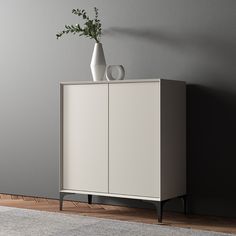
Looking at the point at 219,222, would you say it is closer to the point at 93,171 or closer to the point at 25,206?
the point at 93,171

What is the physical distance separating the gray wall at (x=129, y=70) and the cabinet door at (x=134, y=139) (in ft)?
1.20

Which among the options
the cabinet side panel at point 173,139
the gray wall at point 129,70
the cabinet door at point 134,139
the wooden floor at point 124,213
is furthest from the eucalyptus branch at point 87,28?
the wooden floor at point 124,213

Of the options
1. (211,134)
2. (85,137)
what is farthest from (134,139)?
(211,134)

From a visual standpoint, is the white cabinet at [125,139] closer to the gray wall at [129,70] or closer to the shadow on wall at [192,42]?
the gray wall at [129,70]

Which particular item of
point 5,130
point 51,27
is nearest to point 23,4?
point 51,27

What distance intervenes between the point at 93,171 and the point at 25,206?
0.68 metres

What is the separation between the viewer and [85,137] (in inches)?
149

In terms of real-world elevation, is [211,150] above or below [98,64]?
below

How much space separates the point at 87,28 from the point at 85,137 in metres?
0.79

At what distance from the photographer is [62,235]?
309cm

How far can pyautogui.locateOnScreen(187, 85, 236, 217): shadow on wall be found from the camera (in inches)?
143

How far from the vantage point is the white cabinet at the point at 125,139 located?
11.5ft

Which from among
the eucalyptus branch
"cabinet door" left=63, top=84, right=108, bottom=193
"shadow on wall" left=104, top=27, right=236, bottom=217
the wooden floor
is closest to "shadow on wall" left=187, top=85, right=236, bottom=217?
"shadow on wall" left=104, top=27, right=236, bottom=217

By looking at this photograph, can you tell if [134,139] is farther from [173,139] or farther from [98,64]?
[98,64]
